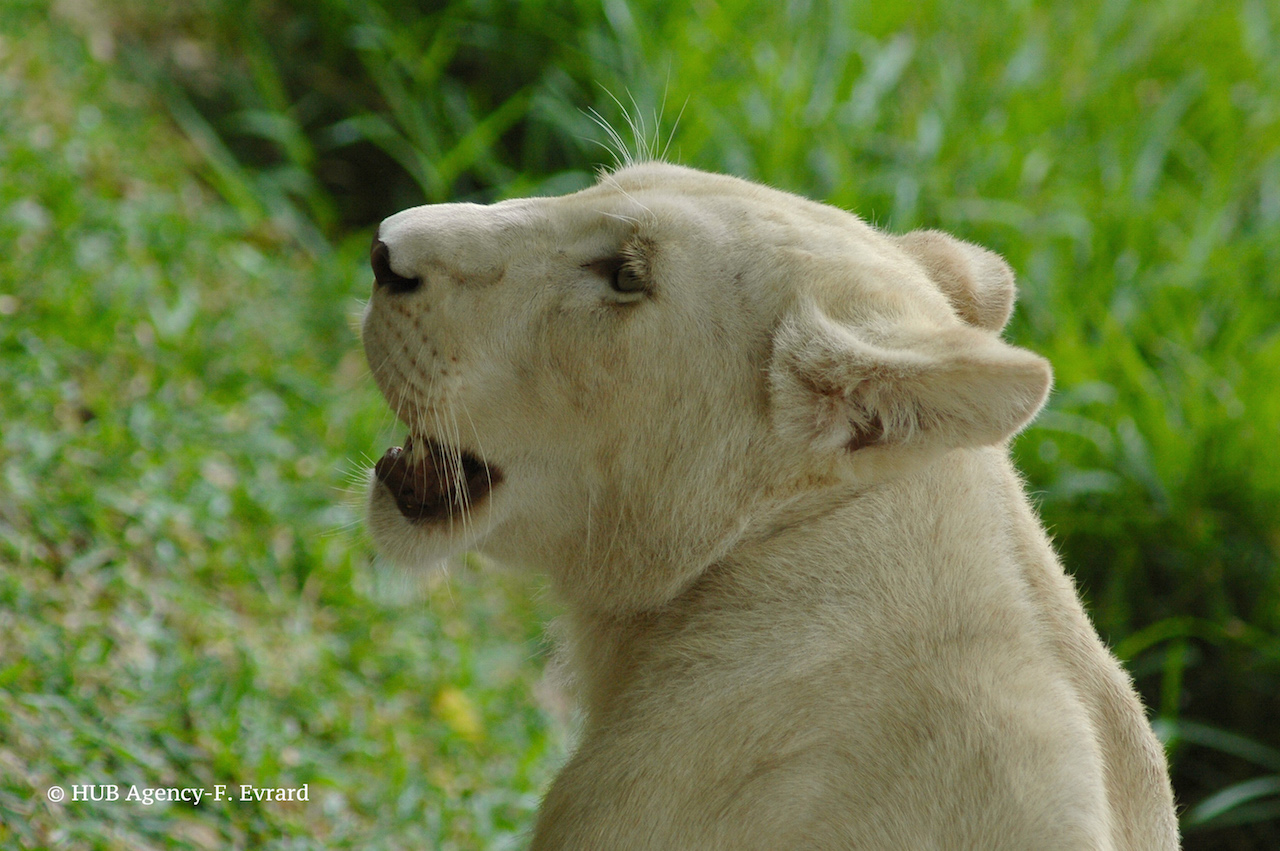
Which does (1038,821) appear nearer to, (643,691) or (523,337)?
(643,691)

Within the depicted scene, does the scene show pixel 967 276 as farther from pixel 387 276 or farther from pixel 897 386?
pixel 387 276

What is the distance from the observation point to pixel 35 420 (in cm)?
388

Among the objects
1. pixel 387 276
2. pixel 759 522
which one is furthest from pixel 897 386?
pixel 387 276

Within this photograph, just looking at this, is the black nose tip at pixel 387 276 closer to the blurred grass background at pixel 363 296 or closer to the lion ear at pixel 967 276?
the blurred grass background at pixel 363 296

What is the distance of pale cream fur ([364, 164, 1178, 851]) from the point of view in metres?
2.35

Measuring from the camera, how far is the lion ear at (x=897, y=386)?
7.36ft

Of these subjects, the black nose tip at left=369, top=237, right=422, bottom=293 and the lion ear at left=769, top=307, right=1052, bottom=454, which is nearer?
the lion ear at left=769, top=307, right=1052, bottom=454

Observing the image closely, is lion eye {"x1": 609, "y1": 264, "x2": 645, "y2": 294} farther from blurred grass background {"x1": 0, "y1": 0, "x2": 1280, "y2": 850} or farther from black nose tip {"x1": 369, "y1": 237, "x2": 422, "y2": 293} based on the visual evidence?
blurred grass background {"x1": 0, "y1": 0, "x2": 1280, "y2": 850}

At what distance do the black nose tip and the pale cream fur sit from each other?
21 mm

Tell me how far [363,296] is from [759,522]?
3.42m

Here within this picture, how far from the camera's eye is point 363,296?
569cm

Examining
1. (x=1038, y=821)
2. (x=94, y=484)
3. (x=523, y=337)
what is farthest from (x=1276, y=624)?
(x=94, y=484)

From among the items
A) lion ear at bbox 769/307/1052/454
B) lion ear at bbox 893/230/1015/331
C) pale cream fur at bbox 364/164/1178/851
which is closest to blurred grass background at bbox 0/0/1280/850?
pale cream fur at bbox 364/164/1178/851

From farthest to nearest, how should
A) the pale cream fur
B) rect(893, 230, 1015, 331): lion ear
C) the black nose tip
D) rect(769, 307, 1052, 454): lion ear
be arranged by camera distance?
rect(893, 230, 1015, 331): lion ear
the black nose tip
the pale cream fur
rect(769, 307, 1052, 454): lion ear
